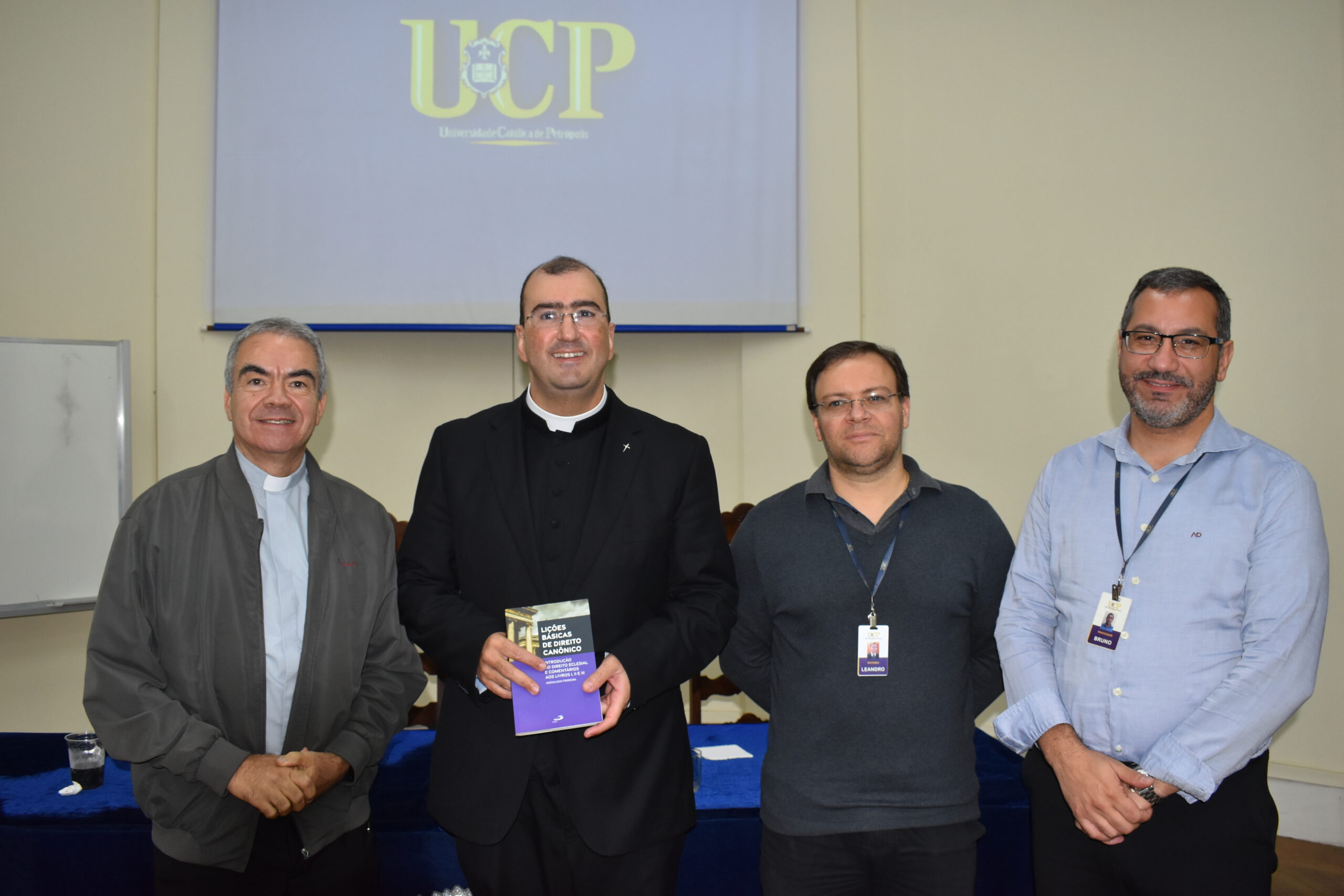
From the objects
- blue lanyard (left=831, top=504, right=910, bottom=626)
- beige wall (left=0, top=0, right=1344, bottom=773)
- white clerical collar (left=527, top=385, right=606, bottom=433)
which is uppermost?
beige wall (left=0, top=0, right=1344, bottom=773)

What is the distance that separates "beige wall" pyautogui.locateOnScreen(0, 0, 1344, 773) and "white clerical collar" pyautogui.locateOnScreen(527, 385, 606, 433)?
98.7 inches

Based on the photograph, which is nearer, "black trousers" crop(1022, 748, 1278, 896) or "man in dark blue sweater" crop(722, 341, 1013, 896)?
"black trousers" crop(1022, 748, 1278, 896)

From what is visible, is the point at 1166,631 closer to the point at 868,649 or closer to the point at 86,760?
the point at 868,649

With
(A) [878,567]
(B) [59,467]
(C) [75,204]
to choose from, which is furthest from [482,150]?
(A) [878,567]

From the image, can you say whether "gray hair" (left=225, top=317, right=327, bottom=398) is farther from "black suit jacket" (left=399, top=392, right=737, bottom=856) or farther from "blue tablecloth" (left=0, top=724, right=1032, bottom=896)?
"blue tablecloth" (left=0, top=724, right=1032, bottom=896)

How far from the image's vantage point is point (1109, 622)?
1.85 metres

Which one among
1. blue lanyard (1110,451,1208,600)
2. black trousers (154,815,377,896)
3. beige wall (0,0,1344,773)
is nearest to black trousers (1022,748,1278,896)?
blue lanyard (1110,451,1208,600)

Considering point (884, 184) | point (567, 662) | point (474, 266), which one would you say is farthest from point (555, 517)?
point (884, 184)

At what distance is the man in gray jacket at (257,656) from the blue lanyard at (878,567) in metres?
1.06

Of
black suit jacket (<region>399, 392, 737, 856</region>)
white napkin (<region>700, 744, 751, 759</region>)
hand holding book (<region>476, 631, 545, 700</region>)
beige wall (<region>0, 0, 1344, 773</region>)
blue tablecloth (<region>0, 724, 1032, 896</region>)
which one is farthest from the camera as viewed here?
beige wall (<region>0, 0, 1344, 773</region>)

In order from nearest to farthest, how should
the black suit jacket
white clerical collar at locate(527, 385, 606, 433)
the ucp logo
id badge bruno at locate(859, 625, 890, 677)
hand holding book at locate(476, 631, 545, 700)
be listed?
hand holding book at locate(476, 631, 545, 700) < the black suit jacket < id badge bruno at locate(859, 625, 890, 677) < white clerical collar at locate(527, 385, 606, 433) < the ucp logo

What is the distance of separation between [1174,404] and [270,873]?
216 centimetres

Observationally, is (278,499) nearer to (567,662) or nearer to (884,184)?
(567,662)

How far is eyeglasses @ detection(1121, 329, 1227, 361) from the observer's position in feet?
6.12
